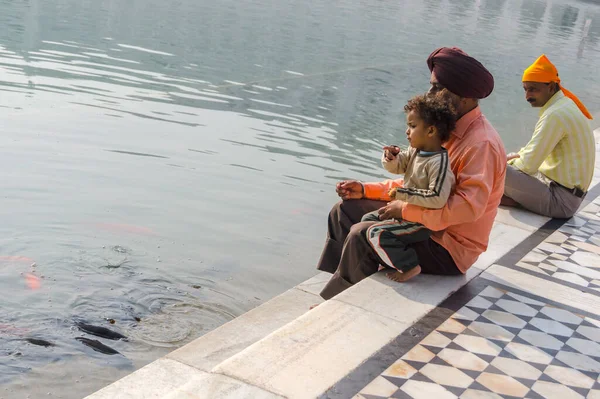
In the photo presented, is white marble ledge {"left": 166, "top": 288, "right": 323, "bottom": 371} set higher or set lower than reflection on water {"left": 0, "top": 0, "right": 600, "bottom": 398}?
higher

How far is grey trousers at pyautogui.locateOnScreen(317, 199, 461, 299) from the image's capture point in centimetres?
464

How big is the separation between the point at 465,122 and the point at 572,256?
1717 millimetres

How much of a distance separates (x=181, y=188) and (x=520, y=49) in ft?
62.3

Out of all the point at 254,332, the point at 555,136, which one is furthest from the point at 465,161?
the point at 555,136

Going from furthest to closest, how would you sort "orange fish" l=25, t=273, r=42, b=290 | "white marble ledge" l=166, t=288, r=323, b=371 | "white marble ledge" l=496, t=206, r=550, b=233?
1. "white marble ledge" l=496, t=206, r=550, b=233
2. "orange fish" l=25, t=273, r=42, b=290
3. "white marble ledge" l=166, t=288, r=323, b=371

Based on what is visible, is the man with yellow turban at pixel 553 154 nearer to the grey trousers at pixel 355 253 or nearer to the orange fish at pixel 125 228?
the grey trousers at pixel 355 253

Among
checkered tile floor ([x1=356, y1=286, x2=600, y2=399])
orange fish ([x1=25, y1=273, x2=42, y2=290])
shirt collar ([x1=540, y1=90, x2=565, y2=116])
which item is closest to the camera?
checkered tile floor ([x1=356, y1=286, x2=600, y2=399])

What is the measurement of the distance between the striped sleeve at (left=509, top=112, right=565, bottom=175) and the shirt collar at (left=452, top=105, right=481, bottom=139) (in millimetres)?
1938

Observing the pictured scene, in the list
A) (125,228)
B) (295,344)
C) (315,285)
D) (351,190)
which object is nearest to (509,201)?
(315,285)

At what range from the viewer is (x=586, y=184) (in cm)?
654

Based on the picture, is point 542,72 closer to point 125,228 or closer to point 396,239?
point 396,239

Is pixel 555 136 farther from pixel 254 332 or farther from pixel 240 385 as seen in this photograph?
pixel 240 385

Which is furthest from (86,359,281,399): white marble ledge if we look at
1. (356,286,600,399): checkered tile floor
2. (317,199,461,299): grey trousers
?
(317,199,461,299): grey trousers

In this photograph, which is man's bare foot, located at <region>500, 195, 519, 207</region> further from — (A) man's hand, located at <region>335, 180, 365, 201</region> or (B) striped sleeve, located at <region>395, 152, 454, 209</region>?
(B) striped sleeve, located at <region>395, 152, 454, 209</region>
